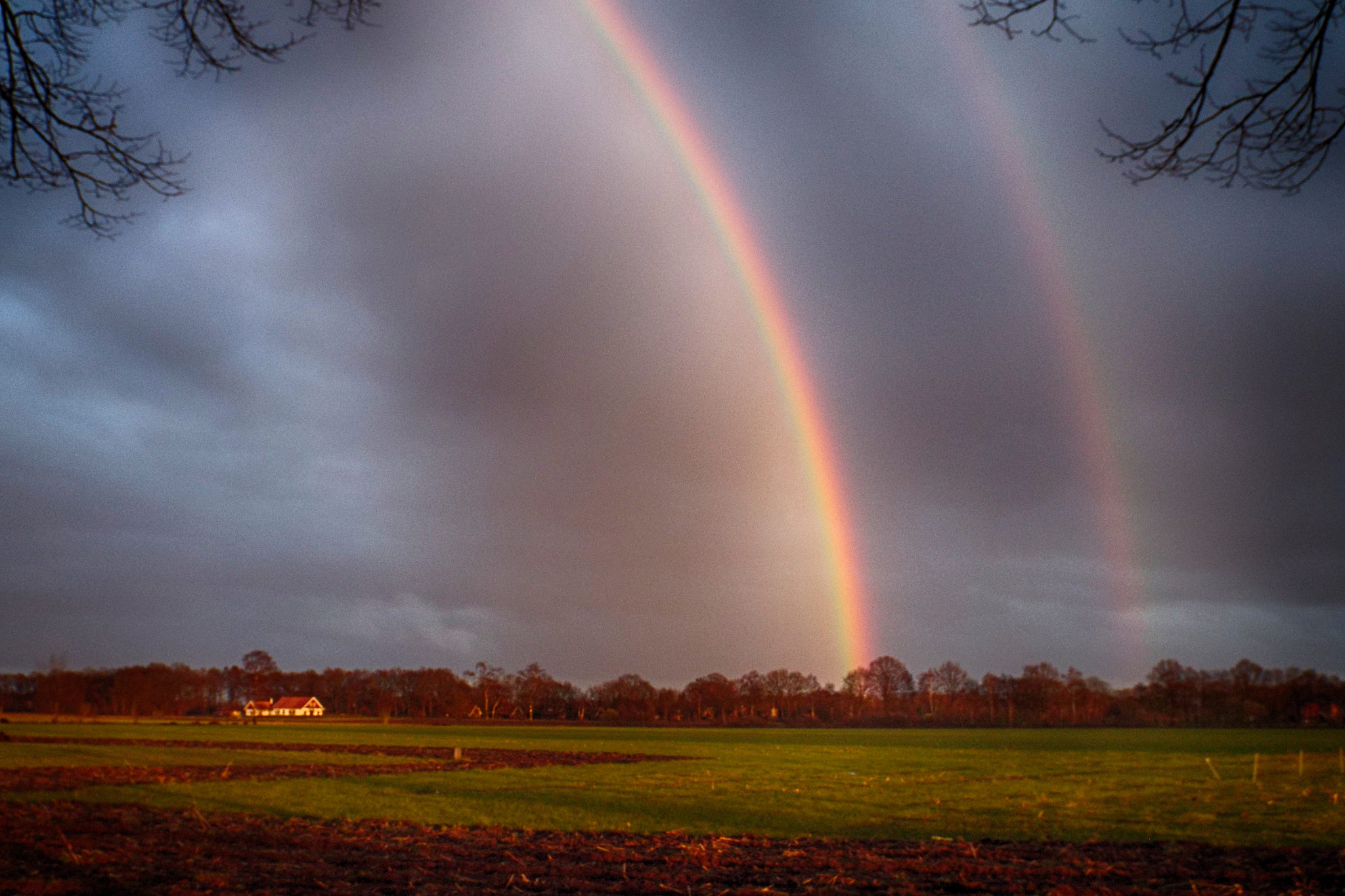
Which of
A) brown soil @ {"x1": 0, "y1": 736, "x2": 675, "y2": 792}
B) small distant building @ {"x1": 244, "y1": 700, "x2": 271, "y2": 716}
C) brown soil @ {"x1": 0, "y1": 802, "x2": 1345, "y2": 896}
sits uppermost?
brown soil @ {"x1": 0, "y1": 802, "x2": 1345, "y2": 896}

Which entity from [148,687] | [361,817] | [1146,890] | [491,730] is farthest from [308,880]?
[148,687]

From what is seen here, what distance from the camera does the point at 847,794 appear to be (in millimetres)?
29000

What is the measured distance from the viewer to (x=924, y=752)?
5756 centimetres

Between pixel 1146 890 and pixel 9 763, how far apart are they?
4137cm

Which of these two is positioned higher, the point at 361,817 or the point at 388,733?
the point at 361,817

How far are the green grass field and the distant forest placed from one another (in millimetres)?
93311

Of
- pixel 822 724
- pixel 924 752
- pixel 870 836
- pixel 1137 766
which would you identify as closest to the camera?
pixel 870 836

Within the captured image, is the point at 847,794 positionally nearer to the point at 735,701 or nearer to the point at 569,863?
the point at 569,863

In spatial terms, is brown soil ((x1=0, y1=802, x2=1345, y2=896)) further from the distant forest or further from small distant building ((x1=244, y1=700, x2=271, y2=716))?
small distant building ((x1=244, y1=700, x2=271, y2=716))

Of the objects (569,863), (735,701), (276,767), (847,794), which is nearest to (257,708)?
(735,701)

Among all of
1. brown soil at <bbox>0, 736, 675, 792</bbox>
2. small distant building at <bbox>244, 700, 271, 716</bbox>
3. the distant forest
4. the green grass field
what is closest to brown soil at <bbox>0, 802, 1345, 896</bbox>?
the green grass field

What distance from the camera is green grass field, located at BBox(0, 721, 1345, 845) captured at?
20969 millimetres

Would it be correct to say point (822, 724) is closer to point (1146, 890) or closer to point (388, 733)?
point (388, 733)

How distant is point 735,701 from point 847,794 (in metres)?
171
